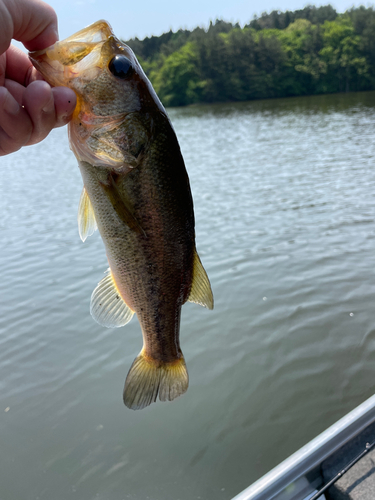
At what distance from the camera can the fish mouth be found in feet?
5.02

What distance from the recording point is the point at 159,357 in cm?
193

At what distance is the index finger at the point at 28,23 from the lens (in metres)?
1.45

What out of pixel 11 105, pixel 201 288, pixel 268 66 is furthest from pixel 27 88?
pixel 268 66

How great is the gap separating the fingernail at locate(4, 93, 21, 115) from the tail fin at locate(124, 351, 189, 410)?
1118mm

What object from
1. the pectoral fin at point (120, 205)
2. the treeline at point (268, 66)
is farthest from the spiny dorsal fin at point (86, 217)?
the treeline at point (268, 66)

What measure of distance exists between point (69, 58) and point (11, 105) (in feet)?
0.91

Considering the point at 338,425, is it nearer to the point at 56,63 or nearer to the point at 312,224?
the point at 56,63

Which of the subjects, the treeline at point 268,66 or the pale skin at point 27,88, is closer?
the pale skin at point 27,88

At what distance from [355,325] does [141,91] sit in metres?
5.54

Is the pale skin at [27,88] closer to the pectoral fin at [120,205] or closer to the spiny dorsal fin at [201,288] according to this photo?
the pectoral fin at [120,205]

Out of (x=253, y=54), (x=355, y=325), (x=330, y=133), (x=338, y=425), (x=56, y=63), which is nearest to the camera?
(x=56, y=63)

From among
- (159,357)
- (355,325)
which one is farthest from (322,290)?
(159,357)

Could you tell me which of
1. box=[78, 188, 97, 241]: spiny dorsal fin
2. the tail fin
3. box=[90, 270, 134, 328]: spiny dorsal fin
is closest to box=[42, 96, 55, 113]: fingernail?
box=[78, 188, 97, 241]: spiny dorsal fin

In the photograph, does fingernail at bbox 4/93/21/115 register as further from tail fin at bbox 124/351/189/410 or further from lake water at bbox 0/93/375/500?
lake water at bbox 0/93/375/500
